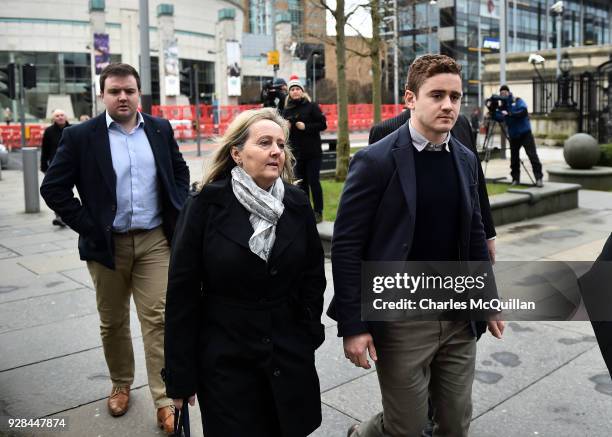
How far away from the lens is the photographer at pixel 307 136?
9258mm

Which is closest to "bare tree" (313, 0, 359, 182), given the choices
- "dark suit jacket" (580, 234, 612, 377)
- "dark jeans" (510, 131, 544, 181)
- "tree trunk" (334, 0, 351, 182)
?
"tree trunk" (334, 0, 351, 182)

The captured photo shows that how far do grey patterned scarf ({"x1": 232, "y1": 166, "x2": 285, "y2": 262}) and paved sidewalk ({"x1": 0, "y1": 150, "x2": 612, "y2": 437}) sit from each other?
1587mm

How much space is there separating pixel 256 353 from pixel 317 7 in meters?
12.8

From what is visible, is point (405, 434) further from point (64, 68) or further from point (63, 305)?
point (64, 68)

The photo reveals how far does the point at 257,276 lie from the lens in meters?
2.64

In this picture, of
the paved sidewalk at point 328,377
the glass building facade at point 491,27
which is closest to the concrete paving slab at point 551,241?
the paved sidewalk at point 328,377

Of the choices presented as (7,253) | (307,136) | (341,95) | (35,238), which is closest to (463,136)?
(307,136)

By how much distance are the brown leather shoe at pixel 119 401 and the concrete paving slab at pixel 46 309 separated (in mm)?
2059

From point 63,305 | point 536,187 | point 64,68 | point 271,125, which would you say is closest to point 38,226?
point 63,305

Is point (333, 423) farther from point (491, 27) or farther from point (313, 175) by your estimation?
point (491, 27)

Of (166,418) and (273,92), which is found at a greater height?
(273,92)

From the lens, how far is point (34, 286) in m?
7.24

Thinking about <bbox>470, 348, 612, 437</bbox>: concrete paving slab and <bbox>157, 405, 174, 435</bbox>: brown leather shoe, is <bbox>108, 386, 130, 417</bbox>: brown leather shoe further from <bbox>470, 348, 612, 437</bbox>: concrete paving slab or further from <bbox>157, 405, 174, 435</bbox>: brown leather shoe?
<bbox>470, 348, 612, 437</bbox>: concrete paving slab

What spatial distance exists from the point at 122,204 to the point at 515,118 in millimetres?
10029
